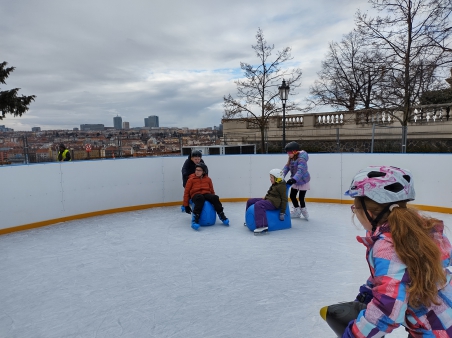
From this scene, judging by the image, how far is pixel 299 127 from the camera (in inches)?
655

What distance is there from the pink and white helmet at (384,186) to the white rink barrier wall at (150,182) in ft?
17.6

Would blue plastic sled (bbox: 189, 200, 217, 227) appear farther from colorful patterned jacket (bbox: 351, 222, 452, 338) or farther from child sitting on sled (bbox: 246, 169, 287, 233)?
colorful patterned jacket (bbox: 351, 222, 452, 338)

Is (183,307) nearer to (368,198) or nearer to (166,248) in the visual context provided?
(166,248)

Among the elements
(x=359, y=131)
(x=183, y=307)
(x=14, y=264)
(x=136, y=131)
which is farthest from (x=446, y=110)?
(x=14, y=264)

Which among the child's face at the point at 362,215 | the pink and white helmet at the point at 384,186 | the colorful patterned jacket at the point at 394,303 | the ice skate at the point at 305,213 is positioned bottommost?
the ice skate at the point at 305,213

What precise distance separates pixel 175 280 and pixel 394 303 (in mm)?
2461

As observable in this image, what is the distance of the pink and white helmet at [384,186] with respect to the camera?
1.13 m

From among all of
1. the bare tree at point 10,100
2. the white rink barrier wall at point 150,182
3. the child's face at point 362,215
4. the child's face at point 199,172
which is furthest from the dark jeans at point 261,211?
the bare tree at point 10,100

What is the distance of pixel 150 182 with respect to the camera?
6.55 metres

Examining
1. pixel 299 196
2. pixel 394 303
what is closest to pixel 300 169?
pixel 299 196

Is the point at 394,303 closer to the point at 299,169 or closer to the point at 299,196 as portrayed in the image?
the point at 299,169

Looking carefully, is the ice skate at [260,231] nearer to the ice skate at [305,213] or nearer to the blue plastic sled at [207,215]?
the blue plastic sled at [207,215]

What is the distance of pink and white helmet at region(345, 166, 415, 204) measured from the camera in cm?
113

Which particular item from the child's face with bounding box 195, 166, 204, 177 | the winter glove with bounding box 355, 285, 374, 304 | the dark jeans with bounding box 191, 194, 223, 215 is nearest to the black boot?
the dark jeans with bounding box 191, 194, 223, 215
